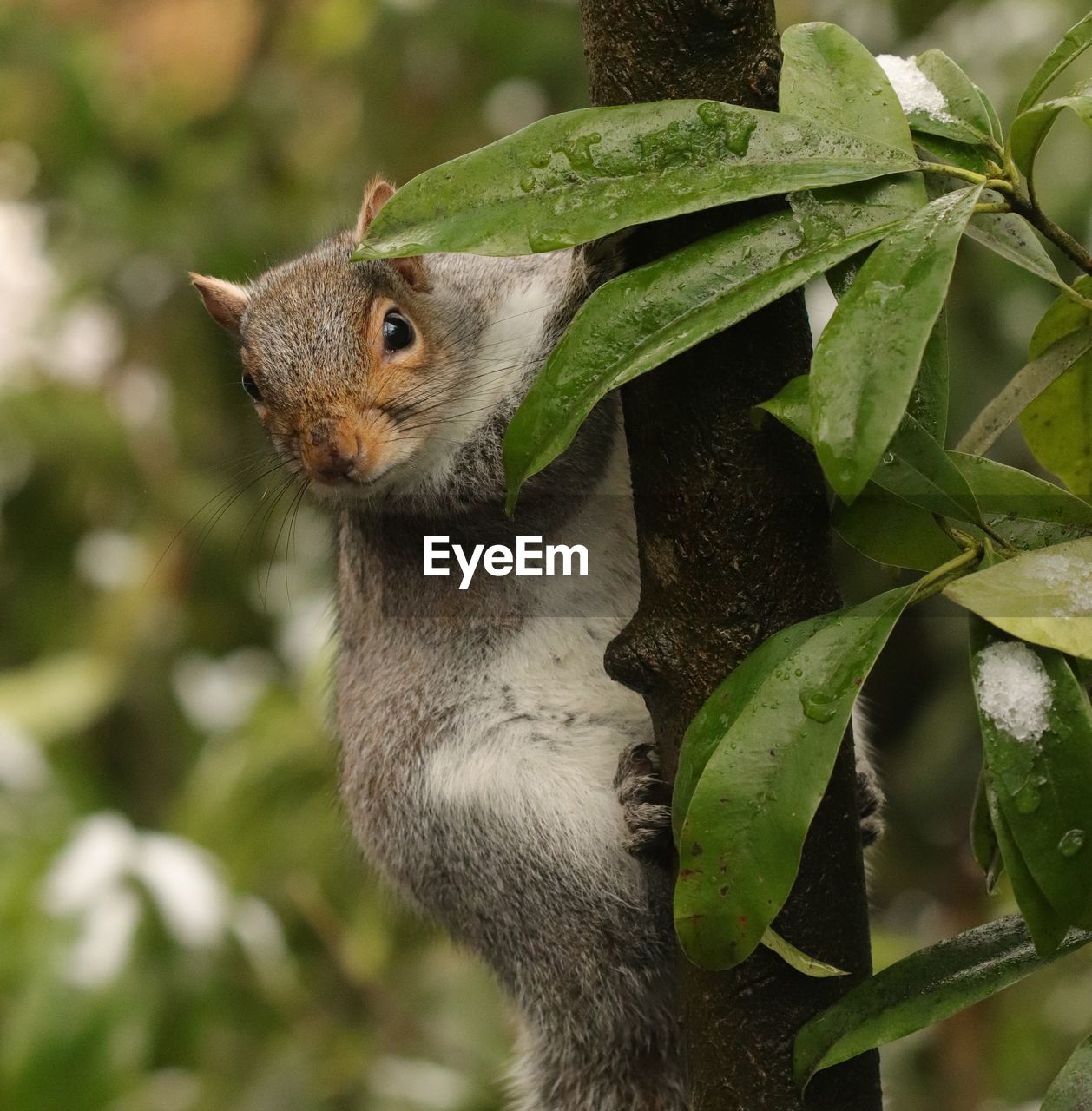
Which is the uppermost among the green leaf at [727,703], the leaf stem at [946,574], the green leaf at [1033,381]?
the green leaf at [1033,381]

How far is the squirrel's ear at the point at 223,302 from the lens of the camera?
4.97 feet

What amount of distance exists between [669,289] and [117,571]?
254 cm

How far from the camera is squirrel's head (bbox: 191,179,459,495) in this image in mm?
1318

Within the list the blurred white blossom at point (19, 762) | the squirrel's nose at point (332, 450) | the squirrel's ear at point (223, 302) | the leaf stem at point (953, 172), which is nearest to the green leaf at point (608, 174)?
the leaf stem at point (953, 172)

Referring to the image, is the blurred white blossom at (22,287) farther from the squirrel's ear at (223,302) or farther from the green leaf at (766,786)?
the green leaf at (766,786)

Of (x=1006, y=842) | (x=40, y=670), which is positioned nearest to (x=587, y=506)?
(x=1006, y=842)

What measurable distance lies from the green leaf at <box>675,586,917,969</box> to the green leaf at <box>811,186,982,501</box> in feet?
0.40

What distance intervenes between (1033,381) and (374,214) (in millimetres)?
627

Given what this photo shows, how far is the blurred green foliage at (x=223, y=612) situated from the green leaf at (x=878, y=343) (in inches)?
→ 44.4

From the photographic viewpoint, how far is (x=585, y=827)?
130cm

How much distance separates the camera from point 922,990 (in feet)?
2.62

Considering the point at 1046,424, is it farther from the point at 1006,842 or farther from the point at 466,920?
the point at 466,920

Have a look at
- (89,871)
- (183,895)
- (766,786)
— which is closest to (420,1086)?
(183,895)

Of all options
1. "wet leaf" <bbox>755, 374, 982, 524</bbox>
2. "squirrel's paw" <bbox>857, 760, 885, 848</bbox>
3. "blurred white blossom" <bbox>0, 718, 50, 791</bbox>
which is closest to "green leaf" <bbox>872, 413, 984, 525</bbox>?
"wet leaf" <bbox>755, 374, 982, 524</bbox>
